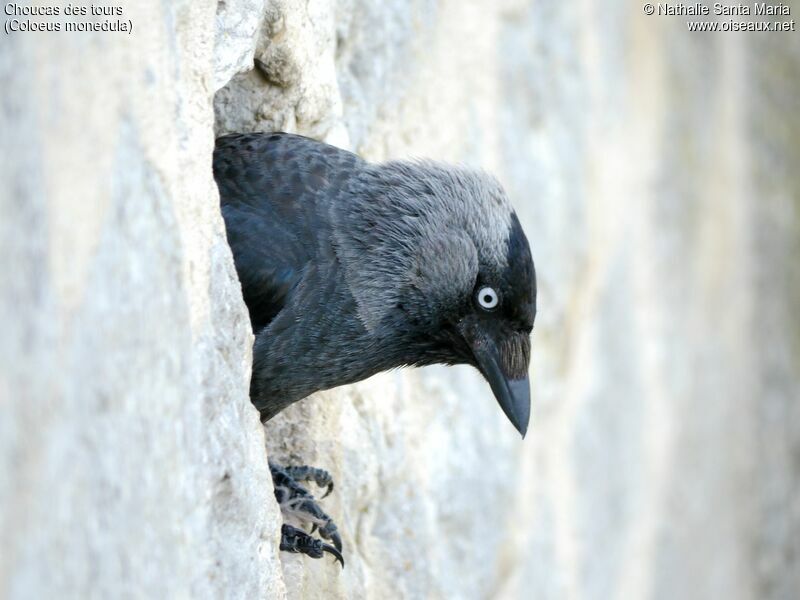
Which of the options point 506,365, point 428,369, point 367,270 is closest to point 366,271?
point 367,270

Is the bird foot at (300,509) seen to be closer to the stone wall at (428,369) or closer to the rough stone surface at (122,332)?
the stone wall at (428,369)

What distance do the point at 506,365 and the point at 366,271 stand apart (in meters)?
0.35

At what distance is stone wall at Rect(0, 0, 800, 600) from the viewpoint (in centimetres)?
134

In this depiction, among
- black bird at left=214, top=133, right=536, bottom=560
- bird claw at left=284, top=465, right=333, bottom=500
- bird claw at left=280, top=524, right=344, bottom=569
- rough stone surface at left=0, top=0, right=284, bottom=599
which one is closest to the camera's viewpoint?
rough stone surface at left=0, top=0, right=284, bottom=599

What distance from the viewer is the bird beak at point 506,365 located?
2.36 meters

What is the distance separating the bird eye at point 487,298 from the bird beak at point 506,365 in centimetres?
5

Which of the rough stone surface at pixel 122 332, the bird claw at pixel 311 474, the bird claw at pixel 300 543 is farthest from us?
the bird claw at pixel 311 474

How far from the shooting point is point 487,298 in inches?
92.0

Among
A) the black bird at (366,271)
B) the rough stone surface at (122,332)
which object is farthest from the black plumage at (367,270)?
the rough stone surface at (122,332)

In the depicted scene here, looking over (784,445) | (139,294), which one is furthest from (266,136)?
(784,445)

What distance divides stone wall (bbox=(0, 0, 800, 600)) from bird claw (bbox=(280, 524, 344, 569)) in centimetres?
3

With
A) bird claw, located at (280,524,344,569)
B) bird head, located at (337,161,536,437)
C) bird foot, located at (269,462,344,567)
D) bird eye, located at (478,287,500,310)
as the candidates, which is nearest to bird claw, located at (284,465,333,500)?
bird foot, located at (269,462,344,567)

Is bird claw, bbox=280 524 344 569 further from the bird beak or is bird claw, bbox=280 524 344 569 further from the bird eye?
the bird eye

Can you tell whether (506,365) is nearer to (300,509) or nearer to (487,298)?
(487,298)
